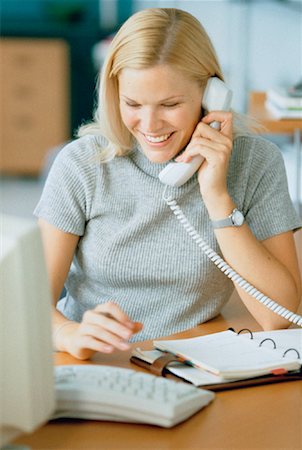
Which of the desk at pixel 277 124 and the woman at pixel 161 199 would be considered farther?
the desk at pixel 277 124

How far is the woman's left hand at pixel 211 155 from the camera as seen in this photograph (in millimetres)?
1642

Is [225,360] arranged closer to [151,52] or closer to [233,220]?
[233,220]

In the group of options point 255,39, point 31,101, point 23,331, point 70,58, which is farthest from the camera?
point 70,58

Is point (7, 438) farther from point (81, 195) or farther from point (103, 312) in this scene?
point (81, 195)

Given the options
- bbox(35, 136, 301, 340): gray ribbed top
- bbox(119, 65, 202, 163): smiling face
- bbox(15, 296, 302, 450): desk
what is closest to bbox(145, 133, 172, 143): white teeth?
bbox(119, 65, 202, 163): smiling face

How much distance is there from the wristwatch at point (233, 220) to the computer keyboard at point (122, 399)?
470 mm

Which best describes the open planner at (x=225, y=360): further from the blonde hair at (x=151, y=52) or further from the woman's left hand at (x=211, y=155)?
the blonde hair at (x=151, y=52)

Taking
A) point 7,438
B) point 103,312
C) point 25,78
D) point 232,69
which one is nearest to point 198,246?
point 103,312

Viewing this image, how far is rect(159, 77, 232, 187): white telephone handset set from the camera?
168cm

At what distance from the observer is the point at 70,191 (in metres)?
1.73

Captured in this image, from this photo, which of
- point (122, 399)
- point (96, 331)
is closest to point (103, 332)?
point (96, 331)

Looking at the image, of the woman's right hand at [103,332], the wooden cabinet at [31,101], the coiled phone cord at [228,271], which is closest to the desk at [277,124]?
the coiled phone cord at [228,271]

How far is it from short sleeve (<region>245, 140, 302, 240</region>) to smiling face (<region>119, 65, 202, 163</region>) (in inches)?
6.2

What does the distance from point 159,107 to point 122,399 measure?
610 millimetres
